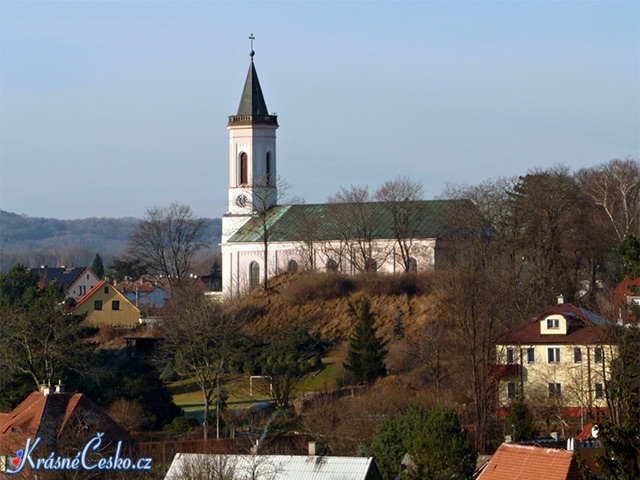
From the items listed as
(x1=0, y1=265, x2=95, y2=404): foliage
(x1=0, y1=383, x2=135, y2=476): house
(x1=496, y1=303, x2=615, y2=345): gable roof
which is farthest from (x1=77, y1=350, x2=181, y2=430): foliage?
(x1=496, y1=303, x2=615, y2=345): gable roof

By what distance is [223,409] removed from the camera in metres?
44.9

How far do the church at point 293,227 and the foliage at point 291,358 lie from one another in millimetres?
9643

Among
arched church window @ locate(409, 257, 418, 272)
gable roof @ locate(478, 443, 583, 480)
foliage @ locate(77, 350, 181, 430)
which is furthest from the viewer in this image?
arched church window @ locate(409, 257, 418, 272)

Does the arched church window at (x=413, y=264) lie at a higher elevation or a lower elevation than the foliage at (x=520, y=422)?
higher

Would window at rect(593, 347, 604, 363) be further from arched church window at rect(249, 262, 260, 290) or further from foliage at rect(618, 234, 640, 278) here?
arched church window at rect(249, 262, 260, 290)

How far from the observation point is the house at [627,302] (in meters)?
42.2

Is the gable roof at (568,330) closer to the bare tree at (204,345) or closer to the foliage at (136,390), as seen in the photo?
the bare tree at (204,345)

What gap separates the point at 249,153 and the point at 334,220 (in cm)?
880

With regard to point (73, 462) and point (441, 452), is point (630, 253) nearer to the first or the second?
point (441, 452)

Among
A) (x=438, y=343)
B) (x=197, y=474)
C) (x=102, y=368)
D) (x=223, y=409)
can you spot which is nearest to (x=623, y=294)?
(x=438, y=343)

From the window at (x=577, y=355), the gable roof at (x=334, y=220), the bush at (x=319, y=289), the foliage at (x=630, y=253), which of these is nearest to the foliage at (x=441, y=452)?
the window at (x=577, y=355)

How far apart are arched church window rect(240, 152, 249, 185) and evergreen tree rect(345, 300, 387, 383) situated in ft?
88.4

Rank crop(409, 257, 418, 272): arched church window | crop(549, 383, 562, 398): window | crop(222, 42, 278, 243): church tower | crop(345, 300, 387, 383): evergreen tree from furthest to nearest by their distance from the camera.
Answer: crop(222, 42, 278, 243): church tower, crop(409, 257, 418, 272): arched church window, crop(345, 300, 387, 383): evergreen tree, crop(549, 383, 562, 398): window

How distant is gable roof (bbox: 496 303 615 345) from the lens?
44.0 meters
